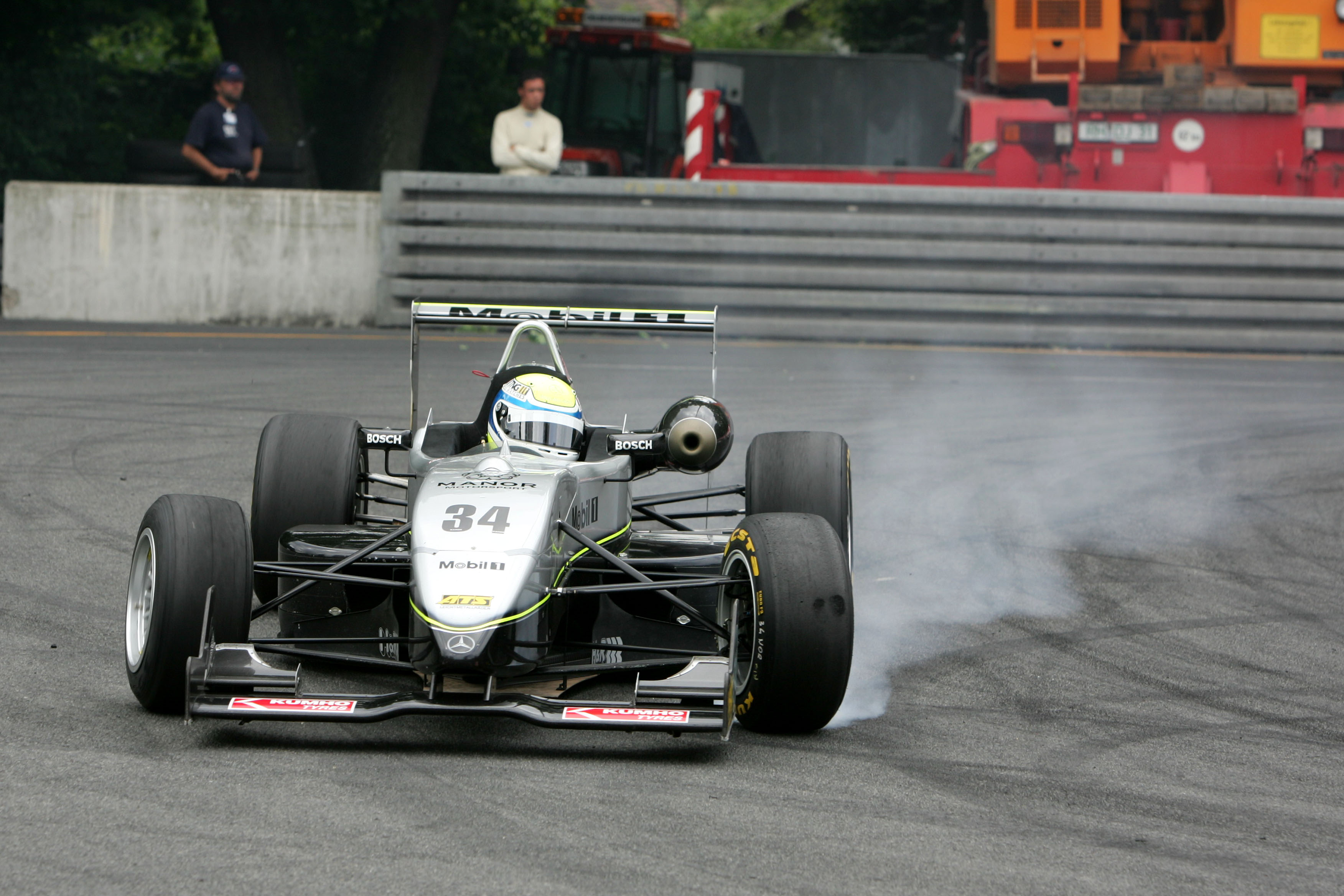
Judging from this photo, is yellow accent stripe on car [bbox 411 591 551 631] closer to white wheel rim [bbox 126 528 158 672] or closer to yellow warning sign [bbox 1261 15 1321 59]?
white wheel rim [bbox 126 528 158 672]

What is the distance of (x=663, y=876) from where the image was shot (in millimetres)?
3828

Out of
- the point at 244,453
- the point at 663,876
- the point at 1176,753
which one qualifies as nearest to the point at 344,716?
the point at 663,876

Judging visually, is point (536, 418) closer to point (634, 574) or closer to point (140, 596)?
point (634, 574)

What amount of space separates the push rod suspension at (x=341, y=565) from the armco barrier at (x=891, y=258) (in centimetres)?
864

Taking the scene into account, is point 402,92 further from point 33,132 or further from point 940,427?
point 940,427

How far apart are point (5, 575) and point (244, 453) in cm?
265

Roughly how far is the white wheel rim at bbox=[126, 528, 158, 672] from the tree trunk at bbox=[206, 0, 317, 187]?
504 inches

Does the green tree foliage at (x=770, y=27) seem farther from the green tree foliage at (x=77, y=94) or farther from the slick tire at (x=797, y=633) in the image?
the slick tire at (x=797, y=633)

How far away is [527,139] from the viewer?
15430mm

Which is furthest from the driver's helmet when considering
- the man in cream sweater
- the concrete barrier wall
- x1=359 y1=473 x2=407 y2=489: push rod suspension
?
the man in cream sweater

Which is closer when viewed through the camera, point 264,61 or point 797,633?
point 797,633

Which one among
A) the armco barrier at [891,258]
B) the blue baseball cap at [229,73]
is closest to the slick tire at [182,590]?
the armco barrier at [891,258]

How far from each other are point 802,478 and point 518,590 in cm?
185

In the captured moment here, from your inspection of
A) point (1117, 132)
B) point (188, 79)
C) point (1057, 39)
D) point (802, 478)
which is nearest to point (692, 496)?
point (802, 478)
